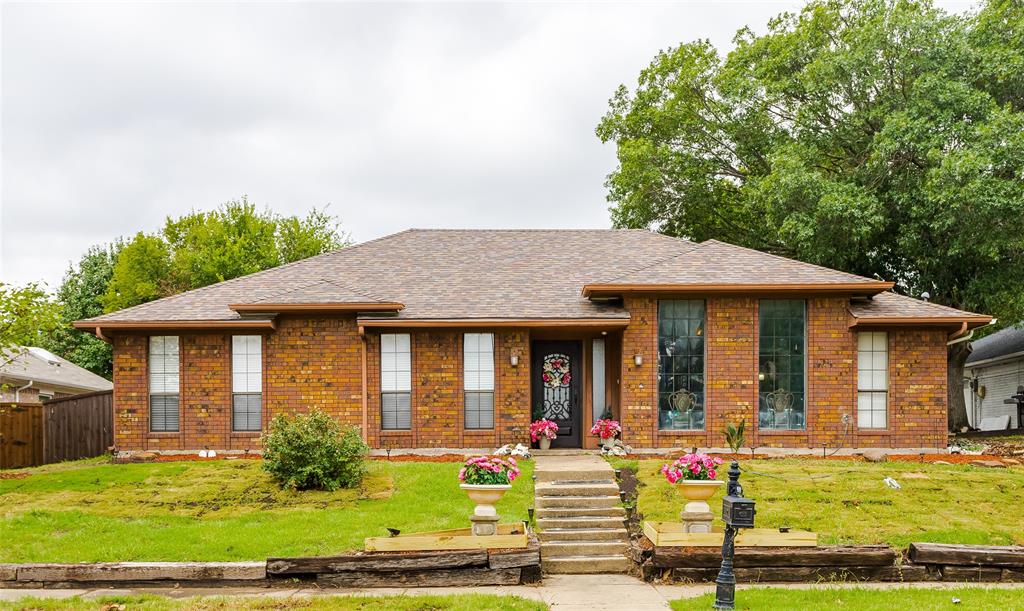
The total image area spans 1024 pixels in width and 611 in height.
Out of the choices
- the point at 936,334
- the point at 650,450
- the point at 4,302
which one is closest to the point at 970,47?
the point at 936,334

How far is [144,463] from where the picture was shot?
653 inches

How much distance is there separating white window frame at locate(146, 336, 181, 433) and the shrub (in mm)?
4499

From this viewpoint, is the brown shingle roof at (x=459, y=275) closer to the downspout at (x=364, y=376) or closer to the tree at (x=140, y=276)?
the downspout at (x=364, y=376)

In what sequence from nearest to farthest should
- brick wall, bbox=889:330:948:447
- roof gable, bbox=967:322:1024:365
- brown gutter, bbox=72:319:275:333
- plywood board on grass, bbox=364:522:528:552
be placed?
plywood board on grass, bbox=364:522:528:552 < brown gutter, bbox=72:319:275:333 < brick wall, bbox=889:330:948:447 < roof gable, bbox=967:322:1024:365

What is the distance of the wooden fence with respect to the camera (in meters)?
19.7

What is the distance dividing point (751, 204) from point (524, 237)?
6293mm

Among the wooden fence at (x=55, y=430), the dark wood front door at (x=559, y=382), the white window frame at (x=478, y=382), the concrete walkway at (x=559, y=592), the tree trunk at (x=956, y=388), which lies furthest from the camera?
the tree trunk at (x=956, y=388)

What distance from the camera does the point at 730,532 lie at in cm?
930

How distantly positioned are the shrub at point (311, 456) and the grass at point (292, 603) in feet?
15.2

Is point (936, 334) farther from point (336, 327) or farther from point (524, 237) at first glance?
point (336, 327)

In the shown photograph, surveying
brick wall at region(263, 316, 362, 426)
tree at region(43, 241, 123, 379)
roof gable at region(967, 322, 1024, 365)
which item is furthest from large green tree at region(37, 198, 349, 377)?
roof gable at region(967, 322, 1024, 365)

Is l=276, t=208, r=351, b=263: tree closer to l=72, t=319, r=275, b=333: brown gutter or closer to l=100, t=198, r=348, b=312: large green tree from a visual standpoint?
l=100, t=198, r=348, b=312: large green tree

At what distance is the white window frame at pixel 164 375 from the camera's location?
59.4 feet

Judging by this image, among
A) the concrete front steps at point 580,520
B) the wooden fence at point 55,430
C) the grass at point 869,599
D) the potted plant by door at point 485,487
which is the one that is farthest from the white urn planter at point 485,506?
the wooden fence at point 55,430
